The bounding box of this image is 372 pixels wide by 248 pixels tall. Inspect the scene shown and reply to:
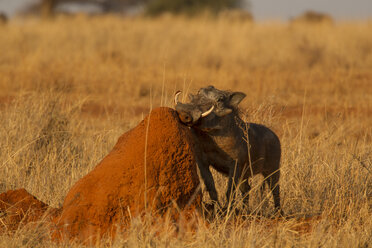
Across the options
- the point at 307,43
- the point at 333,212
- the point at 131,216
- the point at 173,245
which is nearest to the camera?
the point at 173,245

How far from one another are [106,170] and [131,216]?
0.32 metres

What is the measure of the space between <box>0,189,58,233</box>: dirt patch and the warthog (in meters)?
1.00

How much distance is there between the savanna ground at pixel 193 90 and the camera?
11.9ft

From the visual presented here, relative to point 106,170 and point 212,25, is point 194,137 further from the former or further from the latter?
point 212,25

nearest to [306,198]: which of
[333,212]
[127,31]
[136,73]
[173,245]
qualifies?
[333,212]

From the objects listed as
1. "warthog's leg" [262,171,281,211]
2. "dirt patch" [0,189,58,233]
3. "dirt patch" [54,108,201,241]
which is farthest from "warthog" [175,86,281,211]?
"dirt patch" [0,189,58,233]

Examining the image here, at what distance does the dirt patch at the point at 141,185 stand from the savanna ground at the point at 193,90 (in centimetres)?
15

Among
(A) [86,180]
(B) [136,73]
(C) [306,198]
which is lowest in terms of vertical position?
(B) [136,73]

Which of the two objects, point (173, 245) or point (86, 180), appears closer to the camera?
point (173, 245)

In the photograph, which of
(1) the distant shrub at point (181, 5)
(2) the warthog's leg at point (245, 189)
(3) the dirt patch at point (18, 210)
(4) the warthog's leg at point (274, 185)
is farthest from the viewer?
(1) the distant shrub at point (181, 5)

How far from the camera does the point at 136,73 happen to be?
38.7 ft

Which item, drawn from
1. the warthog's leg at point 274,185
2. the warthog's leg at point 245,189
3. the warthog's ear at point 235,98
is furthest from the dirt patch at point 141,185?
the warthog's leg at point 274,185

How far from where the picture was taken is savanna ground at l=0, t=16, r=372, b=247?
363 centimetres

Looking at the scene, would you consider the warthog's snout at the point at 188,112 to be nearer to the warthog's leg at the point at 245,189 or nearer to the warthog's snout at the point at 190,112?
the warthog's snout at the point at 190,112
